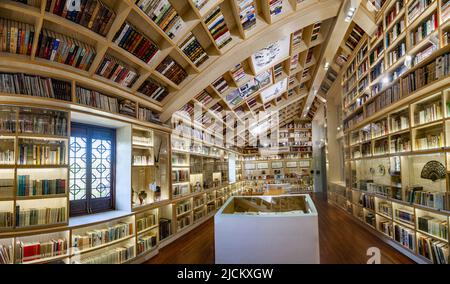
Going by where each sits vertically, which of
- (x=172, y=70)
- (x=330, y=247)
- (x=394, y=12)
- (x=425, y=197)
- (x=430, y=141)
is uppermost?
(x=394, y=12)

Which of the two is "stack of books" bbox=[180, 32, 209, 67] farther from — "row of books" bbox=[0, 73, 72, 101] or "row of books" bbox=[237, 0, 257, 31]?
"row of books" bbox=[0, 73, 72, 101]

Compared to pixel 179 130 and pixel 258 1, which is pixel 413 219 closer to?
pixel 258 1

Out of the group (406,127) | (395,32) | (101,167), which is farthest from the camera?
(395,32)

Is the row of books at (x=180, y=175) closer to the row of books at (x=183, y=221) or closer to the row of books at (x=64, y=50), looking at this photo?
the row of books at (x=183, y=221)

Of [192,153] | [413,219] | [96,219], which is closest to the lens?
[96,219]

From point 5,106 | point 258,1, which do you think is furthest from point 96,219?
point 258,1

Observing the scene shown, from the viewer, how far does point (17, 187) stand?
2604 mm

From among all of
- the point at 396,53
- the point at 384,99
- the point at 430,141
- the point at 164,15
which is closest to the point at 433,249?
the point at 430,141

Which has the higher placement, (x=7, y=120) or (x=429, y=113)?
(x=429, y=113)

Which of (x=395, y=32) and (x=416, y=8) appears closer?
(x=416, y=8)

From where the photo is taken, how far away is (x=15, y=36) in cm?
238

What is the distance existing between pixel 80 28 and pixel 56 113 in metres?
1.07

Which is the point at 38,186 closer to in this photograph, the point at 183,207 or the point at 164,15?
the point at 164,15

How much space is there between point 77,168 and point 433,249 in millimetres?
5233
